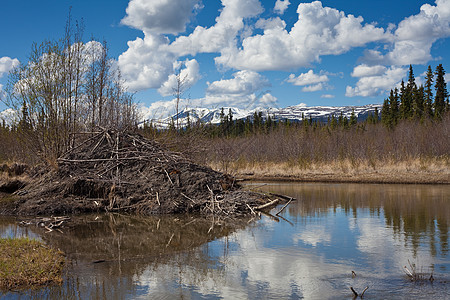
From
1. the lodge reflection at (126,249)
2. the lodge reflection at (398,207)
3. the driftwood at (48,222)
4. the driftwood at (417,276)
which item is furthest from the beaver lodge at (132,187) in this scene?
the driftwood at (417,276)

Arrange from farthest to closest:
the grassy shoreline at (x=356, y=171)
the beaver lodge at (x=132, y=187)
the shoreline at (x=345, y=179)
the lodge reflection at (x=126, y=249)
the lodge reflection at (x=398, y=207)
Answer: the grassy shoreline at (x=356, y=171) < the shoreline at (x=345, y=179) < the beaver lodge at (x=132, y=187) < the lodge reflection at (x=398, y=207) < the lodge reflection at (x=126, y=249)

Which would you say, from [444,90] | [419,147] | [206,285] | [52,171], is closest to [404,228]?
[206,285]

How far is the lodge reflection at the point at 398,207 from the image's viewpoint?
9891 millimetres

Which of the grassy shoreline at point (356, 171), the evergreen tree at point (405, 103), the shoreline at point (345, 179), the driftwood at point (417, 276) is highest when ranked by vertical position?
the evergreen tree at point (405, 103)

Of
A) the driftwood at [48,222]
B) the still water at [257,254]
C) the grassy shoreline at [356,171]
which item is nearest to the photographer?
the still water at [257,254]

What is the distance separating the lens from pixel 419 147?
98.7 feet

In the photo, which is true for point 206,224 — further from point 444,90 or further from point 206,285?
point 444,90

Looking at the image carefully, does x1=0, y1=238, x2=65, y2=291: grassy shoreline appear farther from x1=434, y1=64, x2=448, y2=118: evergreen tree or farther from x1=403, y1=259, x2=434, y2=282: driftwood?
x1=434, y1=64, x2=448, y2=118: evergreen tree

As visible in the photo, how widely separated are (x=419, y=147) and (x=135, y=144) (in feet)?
76.6

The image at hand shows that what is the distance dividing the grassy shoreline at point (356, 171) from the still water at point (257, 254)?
33.4ft

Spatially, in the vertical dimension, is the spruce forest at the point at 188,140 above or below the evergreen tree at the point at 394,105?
below

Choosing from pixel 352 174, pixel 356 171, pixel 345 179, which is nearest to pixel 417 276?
pixel 345 179

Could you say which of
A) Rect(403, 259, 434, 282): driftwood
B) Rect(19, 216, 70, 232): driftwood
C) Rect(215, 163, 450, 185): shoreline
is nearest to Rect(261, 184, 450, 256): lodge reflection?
Rect(403, 259, 434, 282): driftwood

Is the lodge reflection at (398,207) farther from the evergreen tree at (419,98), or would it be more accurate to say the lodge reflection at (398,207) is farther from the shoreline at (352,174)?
the evergreen tree at (419,98)
